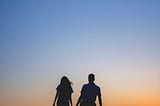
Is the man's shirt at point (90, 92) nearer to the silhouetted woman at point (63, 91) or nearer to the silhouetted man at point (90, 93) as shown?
the silhouetted man at point (90, 93)

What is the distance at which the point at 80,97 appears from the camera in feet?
49.1

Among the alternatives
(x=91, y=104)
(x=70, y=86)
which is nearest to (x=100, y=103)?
(x=91, y=104)

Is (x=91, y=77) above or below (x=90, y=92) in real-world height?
above

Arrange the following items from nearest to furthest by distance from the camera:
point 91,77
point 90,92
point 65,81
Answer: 1. point 91,77
2. point 90,92
3. point 65,81

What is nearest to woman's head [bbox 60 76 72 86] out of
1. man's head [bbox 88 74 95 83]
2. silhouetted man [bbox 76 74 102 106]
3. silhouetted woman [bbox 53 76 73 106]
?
silhouetted woman [bbox 53 76 73 106]

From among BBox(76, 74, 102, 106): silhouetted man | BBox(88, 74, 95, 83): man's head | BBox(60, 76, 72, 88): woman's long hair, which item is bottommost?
BBox(76, 74, 102, 106): silhouetted man

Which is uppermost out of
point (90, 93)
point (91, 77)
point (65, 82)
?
point (65, 82)

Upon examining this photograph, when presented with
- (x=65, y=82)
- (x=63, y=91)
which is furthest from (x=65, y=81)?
(x=63, y=91)

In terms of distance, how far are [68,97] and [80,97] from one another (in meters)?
2.94

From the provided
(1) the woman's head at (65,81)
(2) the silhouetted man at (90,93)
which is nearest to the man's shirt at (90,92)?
(2) the silhouetted man at (90,93)

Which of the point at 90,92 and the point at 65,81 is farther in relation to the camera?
the point at 65,81

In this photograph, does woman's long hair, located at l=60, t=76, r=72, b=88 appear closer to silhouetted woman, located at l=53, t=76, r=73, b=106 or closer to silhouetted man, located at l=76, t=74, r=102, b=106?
silhouetted woman, located at l=53, t=76, r=73, b=106

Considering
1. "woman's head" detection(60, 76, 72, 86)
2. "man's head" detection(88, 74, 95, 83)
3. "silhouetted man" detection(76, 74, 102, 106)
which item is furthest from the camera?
"woman's head" detection(60, 76, 72, 86)

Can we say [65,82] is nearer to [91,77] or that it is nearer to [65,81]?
[65,81]
